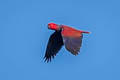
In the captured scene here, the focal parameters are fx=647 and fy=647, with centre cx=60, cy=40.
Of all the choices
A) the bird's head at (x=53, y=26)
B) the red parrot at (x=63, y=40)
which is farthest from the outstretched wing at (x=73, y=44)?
the bird's head at (x=53, y=26)

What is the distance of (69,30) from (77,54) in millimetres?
1504

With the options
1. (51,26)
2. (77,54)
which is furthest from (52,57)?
(77,54)

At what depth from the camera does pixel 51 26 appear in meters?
19.5

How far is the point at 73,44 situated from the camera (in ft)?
60.1

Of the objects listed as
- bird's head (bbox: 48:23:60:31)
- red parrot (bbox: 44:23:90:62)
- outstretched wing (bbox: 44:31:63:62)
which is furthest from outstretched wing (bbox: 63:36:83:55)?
outstretched wing (bbox: 44:31:63:62)

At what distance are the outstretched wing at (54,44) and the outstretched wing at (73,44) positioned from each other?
5.14ft

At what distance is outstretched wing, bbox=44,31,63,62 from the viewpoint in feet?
66.9

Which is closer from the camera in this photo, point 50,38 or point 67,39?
point 67,39

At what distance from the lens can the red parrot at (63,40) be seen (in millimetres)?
18214

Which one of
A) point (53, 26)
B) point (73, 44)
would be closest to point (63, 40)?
point (73, 44)

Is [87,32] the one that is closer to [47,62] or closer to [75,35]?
[75,35]

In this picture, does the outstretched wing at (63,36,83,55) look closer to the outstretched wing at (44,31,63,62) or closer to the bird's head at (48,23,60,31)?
the bird's head at (48,23,60,31)

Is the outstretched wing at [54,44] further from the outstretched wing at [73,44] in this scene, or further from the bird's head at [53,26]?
the outstretched wing at [73,44]

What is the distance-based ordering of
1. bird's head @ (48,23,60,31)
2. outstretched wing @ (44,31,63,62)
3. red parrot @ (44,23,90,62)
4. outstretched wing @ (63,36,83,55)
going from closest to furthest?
1. outstretched wing @ (63,36,83,55)
2. red parrot @ (44,23,90,62)
3. bird's head @ (48,23,60,31)
4. outstretched wing @ (44,31,63,62)
